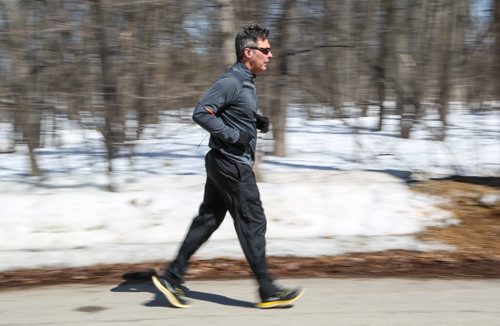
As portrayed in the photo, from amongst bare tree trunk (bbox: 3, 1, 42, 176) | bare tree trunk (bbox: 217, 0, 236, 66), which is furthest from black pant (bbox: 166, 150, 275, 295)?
bare tree trunk (bbox: 3, 1, 42, 176)

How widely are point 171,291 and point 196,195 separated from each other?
2.74 meters

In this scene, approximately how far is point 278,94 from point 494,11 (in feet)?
9.96

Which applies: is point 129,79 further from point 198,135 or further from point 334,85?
point 334,85

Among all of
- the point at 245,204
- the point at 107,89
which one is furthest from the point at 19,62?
the point at 245,204

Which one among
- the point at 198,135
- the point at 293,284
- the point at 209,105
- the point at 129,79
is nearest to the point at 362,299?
the point at 293,284

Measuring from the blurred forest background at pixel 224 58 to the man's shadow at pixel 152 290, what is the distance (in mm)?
2833

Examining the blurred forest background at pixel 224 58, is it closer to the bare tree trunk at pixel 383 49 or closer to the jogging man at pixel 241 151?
the bare tree trunk at pixel 383 49

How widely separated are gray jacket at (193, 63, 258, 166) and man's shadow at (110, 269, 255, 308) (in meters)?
1.09

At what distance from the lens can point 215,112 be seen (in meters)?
4.07

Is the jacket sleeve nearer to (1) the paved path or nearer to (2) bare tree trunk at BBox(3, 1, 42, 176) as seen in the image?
(1) the paved path

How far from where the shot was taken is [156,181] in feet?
25.7

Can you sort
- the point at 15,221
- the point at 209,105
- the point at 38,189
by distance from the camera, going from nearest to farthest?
1. the point at 209,105
2. the point at 15,221
3. the point at 38,189

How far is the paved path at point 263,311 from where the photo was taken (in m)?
4.13

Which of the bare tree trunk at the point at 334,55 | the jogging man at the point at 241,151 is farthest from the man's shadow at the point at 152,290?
the bare tree trunk at the point at 334,55
